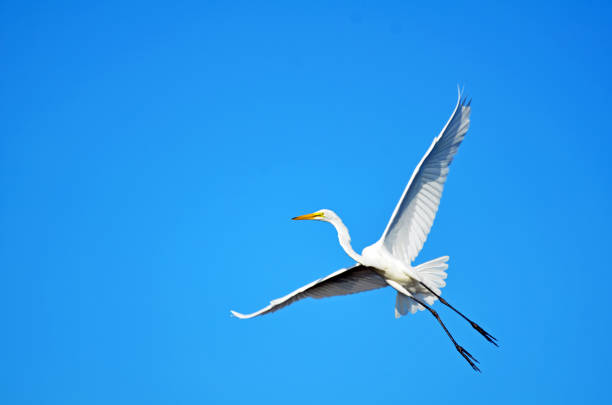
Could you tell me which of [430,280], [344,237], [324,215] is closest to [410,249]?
[430,280]

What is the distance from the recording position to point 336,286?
17.0 metres

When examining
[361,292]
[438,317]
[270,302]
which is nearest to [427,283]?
[438,317]

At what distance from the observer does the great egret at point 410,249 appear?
49.3 feet

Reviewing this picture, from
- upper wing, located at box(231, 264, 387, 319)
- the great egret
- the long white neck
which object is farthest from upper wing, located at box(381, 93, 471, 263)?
upper wing, located at box(231, 264, 387, 319)

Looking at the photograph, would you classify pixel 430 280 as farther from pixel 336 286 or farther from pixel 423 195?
pixel 336 286

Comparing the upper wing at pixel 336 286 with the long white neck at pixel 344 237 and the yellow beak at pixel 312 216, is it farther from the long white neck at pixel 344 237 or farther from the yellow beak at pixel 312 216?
the yellow beak at pixel 312 216

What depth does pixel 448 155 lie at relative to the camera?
15211mm

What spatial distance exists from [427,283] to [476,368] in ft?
6.90

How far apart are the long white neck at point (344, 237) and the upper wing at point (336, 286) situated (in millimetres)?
766

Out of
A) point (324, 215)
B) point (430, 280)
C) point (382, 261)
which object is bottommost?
point (430, 280)

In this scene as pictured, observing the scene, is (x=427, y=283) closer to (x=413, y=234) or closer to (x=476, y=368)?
(x=413, y=234)

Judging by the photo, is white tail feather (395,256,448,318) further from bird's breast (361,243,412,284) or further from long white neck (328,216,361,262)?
long white neck (328,216,361,262)

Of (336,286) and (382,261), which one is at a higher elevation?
(336,286)

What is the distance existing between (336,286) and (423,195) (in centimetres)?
318
